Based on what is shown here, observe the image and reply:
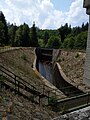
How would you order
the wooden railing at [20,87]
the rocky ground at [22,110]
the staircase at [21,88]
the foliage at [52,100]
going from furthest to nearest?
the wooden railing at [20,87], the staircase at [21,88], the foliage at [52,100], the rocky ground at [22,110]

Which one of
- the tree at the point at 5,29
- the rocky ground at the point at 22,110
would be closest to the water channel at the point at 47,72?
the rocky ground at the point at 22,110

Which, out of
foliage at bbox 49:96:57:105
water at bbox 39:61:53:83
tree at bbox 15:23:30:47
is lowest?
water at bbox 39:61:53:83

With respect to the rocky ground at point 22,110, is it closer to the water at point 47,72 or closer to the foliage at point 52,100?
the foliage at point 52,100

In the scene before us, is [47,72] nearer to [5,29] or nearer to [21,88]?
[21,88]

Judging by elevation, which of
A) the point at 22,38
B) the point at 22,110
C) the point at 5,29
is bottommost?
the point at 22,110

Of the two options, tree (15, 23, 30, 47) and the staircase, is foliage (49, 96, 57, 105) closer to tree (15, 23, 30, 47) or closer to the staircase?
the staircase

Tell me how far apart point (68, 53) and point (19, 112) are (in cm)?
3794

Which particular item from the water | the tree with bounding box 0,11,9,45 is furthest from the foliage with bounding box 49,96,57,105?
the tree with bounding box 0,11,9,45

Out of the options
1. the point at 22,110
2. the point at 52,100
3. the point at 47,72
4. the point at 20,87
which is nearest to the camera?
the point at 22,110

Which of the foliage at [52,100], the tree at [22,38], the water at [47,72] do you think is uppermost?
the tree at [22,38]

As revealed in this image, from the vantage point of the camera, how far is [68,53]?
47875mm

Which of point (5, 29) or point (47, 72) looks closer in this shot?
point (47, 72)

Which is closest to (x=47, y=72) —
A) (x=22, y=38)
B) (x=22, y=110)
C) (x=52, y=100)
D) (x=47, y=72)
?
(x=47, y=72)

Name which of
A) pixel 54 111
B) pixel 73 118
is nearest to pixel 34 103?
pixel 54 111
